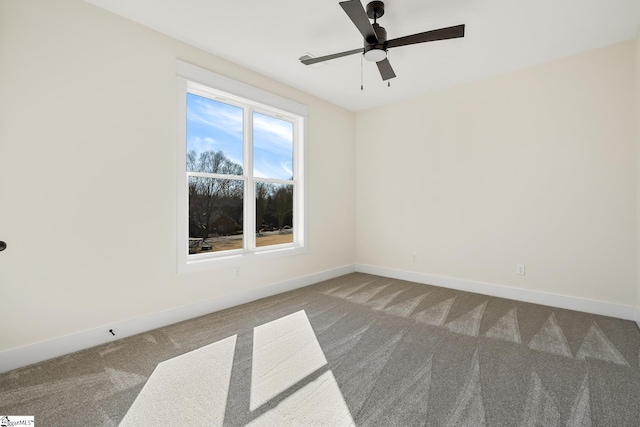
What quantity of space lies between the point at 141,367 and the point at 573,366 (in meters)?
3.12

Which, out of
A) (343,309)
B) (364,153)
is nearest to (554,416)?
(343,309)

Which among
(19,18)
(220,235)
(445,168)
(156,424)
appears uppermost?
(19,18)

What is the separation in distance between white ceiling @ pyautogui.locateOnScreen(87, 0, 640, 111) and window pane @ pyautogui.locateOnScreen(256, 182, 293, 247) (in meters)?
1.51

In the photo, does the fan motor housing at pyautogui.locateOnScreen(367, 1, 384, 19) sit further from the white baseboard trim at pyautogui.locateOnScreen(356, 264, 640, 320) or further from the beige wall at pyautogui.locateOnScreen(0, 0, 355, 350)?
the white baseboard trim at pyautogui.locateOnScreen(356, 264, 640, 320)

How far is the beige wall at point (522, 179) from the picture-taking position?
3.10 meters

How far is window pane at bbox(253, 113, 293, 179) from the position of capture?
12.9 ft

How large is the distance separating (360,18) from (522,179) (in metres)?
2.84

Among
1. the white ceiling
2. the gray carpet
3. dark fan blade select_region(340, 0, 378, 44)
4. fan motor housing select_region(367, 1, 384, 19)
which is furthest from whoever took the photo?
the white ceiling

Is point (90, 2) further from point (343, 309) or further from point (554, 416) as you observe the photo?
point (554, 416)

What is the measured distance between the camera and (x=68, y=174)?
2369 millimetres

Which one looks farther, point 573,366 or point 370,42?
point 370,42

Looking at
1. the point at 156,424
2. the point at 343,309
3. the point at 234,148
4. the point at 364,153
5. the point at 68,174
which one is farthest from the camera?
the point at 364,153

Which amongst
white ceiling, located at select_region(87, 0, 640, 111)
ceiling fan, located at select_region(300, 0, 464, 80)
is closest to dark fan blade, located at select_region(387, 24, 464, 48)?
ceiling fan, located at select_region(300, 0, 464, 80)

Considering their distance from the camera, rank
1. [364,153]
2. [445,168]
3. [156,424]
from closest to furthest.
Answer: [156,424], [445,168], [364,153]
